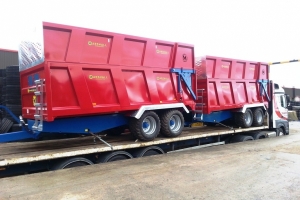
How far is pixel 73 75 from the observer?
5160 mm

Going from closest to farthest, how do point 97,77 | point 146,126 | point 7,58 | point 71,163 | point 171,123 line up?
point 71,163
point 97,77
point 146,126
point 171,123
point 7,58

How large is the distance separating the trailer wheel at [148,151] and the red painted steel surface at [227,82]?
8.04 feet

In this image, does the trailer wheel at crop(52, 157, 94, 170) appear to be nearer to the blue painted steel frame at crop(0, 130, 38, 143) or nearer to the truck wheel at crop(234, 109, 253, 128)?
the blue painted steel frame at crop(0, 130, 38, 143)

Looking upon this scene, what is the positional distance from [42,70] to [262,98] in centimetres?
834

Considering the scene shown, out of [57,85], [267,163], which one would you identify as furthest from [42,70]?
[267,163]

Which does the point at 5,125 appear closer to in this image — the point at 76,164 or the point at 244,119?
the point at 76,164

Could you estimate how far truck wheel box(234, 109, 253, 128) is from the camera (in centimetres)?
920

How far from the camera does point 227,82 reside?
29.2 ft

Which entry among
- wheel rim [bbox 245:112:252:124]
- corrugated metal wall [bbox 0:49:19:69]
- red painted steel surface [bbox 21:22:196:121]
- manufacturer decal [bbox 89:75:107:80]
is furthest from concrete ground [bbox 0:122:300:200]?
corrugated metal wall [bbox 0:49:19:69]

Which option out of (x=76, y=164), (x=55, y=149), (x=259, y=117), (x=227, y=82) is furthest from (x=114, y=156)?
(x=259, y=117)

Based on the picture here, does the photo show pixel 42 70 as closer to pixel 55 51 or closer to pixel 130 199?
pixel 55 51

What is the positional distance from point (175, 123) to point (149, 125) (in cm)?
95

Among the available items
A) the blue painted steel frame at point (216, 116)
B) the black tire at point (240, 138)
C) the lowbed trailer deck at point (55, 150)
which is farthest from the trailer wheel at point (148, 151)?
the black tire at point (240, 138)

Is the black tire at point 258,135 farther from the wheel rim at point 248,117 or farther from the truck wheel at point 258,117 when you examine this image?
the wheel rim at point 248,117
